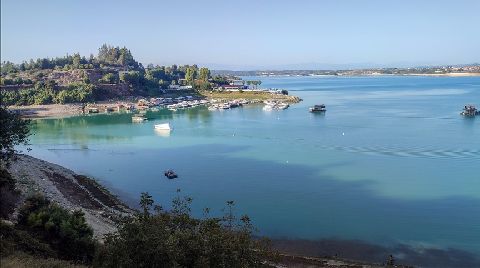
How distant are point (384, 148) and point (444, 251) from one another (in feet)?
70.1

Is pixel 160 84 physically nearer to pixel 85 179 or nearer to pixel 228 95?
pixel 228 95

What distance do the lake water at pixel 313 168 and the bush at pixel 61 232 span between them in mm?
8865

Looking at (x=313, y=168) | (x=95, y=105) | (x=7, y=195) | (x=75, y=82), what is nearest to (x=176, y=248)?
(x=7, y=195)

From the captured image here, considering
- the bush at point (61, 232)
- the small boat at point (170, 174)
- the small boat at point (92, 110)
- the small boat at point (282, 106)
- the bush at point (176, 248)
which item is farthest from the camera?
the small boat at point (282, 106)

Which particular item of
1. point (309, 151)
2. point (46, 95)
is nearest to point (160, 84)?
point (46, 95)

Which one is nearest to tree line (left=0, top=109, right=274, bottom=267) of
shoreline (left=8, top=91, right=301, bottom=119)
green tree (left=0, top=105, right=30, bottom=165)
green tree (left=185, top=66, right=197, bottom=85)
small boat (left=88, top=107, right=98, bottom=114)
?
green tree (left=0, top=105, right=30, bottom=165)

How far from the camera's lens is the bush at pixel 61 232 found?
13.3 m

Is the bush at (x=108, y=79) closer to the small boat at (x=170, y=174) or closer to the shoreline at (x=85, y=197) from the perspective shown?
the shoreline at (x=85, y=197)

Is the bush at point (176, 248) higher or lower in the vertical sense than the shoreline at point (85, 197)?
higher

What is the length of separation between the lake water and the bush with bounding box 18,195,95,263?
29.1ft

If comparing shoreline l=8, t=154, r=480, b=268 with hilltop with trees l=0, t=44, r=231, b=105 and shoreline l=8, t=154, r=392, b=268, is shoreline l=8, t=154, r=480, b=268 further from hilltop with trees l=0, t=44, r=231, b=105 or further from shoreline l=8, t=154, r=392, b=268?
hilltop with trees l=0, t=44, r=231, b=105

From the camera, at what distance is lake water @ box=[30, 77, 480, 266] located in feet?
69.3

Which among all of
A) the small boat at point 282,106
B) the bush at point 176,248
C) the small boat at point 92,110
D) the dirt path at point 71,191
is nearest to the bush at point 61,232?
the dirt path at point 71,191

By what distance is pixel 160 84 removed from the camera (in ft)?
340
